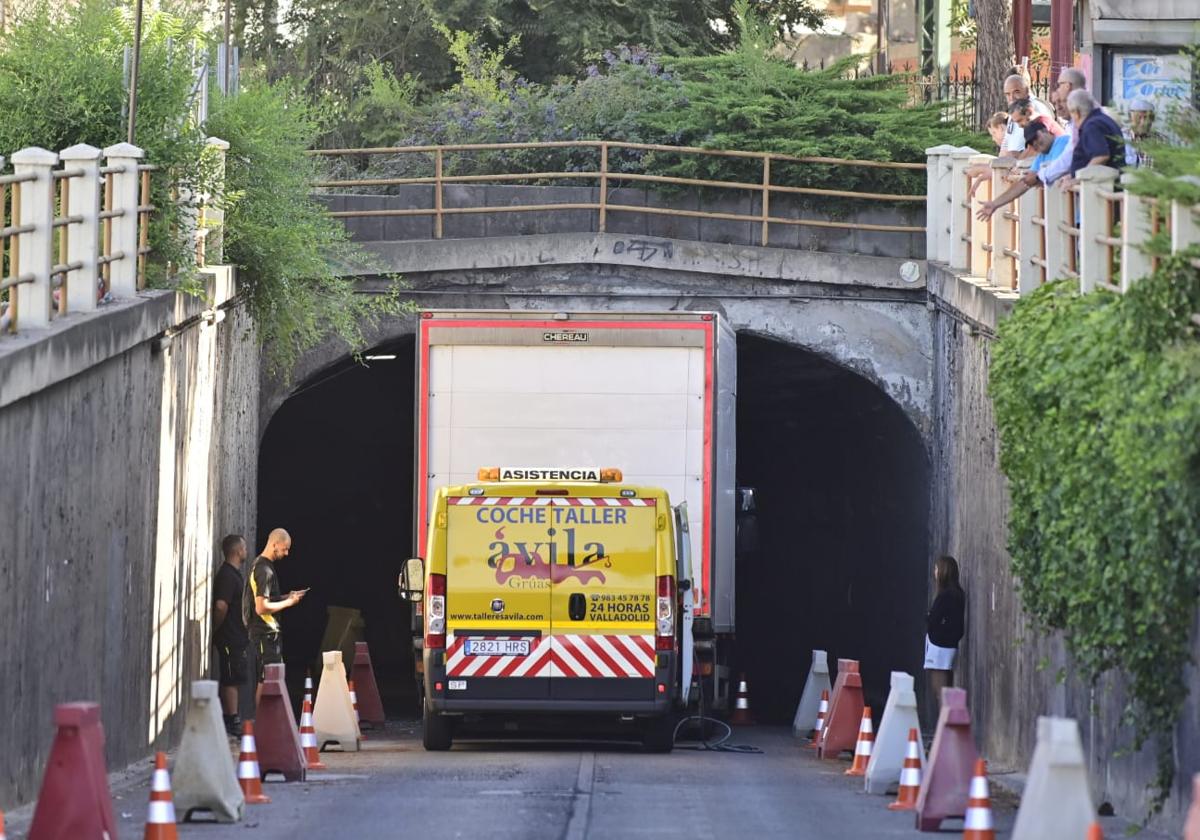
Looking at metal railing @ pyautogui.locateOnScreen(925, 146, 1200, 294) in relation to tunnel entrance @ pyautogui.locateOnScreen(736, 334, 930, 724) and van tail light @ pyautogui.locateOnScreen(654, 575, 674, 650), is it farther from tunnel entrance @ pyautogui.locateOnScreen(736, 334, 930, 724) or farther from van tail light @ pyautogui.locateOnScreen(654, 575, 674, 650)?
van tail light @ pyautogui.locateOnScreen(654, 575, 674, 650)

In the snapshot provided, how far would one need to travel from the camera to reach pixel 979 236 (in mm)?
21422

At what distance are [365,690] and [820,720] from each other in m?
5.03

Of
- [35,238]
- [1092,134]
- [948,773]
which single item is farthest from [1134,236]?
[35,238]

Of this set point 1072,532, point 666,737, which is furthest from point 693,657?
point 1072,532

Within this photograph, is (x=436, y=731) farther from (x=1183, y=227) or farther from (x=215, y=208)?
(x=1183, y=227)

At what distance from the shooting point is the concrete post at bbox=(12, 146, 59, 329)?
13414mm

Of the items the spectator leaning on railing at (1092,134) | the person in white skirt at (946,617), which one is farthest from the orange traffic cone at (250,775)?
the person in white skirt at (946,617)

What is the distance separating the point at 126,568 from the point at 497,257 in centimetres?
990

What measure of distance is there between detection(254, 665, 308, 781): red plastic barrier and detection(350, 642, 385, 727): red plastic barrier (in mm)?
7339

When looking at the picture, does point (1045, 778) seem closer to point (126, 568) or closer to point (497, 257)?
point (126, 568)

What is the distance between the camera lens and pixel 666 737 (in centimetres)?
1769

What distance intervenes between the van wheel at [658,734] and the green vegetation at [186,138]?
201 inches

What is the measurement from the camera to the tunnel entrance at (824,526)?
2631 centimetres

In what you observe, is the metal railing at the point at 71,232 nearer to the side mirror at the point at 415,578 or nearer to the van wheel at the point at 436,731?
the side mirror at the point at 415,578
